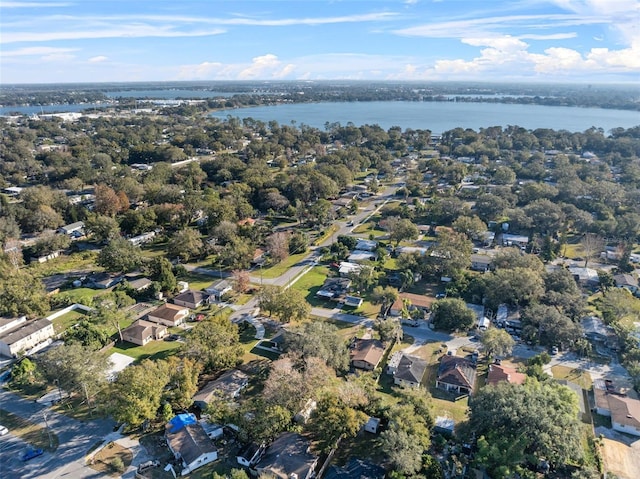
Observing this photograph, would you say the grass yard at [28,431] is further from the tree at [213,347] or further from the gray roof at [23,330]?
the tree at [213,347]

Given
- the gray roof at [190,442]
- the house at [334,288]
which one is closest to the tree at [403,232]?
the house at [334,288]

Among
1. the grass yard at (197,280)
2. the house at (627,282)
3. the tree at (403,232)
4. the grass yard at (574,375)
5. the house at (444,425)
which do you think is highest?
the tree at (403,232)

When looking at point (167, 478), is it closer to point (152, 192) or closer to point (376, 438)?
point (376, 438)

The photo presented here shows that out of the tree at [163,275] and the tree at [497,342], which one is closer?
the tree at [497,342]

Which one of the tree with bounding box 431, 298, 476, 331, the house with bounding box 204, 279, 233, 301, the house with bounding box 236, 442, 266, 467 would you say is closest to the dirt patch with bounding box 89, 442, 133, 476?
the house with bounding box 236, 442, 266, 467

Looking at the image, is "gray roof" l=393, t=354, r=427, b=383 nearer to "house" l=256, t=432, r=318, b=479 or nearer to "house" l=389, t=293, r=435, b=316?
"house" l=389, t=293, r=435, b=316

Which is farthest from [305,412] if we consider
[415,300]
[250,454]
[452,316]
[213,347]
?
[415,300]

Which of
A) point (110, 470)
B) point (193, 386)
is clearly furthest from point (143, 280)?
point (110, 470)
